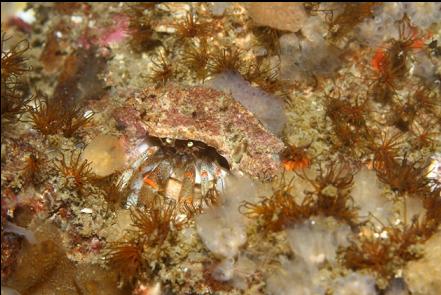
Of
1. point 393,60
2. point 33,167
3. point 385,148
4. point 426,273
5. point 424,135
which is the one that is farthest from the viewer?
point 393,60

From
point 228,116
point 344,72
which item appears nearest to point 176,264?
point 228,116

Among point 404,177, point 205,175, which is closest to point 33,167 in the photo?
point 205,175

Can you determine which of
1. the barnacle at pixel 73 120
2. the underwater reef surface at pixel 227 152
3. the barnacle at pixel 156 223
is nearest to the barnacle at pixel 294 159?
the underwater reef surface at pixel 227 152

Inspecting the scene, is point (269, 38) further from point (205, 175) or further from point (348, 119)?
point (205, 175)

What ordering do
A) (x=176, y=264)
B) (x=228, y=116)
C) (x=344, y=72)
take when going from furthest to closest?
1. (x=344, y=72)
2. (x=228, y=116)
3. (x=176, y=264)

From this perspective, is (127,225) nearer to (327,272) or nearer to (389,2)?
(327,272)

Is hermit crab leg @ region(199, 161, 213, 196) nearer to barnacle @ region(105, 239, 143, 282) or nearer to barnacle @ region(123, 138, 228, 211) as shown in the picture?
barnacle @ region(123, 138, 228, 211)
